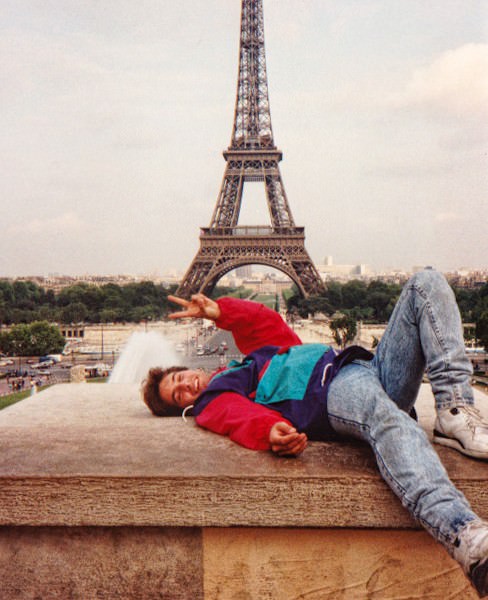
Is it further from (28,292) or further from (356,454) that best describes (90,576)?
(28,292)

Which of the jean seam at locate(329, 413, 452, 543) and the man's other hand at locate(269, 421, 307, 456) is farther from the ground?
the man's other hand at locate(269, 421, 307, 456)

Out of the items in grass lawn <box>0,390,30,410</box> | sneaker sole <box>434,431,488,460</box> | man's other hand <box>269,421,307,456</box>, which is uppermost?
man's other hand <box>269,421,307,456</box>

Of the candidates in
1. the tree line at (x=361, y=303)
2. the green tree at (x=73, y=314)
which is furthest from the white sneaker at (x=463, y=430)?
the green tree at (x=73, y=314)

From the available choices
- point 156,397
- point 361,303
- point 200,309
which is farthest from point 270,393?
point 361,303

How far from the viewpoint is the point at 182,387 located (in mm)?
2537

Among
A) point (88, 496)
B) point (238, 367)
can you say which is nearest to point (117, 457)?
point (88, 496)

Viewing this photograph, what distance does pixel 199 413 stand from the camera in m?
2.41

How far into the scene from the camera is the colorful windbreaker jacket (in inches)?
82.2

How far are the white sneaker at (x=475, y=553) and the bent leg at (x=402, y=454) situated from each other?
0.03 m

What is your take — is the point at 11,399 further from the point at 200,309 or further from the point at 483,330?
the point at 483,330

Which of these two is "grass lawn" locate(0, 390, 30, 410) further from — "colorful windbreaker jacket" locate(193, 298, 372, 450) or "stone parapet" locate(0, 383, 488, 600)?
"stone parapet" locate(0, 383, 488, 600)

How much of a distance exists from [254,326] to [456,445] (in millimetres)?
1015

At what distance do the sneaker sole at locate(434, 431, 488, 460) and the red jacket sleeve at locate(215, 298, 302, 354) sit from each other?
767 millimetres

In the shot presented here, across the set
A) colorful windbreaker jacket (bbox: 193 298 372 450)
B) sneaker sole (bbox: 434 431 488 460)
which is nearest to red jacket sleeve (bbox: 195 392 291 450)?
colorful windbreaker jacket (bbox: 193 298 372 450)
